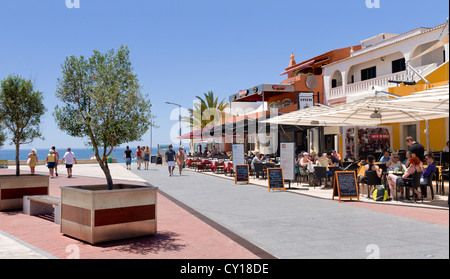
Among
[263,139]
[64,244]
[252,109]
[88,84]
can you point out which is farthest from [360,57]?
[64,244]

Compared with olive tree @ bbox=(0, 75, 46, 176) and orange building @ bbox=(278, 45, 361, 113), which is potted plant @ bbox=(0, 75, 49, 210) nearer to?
olive tree @ bbox=(0, 75, 46, 176)

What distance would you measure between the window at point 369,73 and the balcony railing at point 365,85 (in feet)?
6.64

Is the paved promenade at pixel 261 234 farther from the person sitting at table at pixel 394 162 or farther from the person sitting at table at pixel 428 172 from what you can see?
the person sitting at table at pixel 394 162

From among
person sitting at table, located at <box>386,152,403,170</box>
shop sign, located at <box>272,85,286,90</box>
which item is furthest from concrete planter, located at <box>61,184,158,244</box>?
shop sign, located at <box>272,85,286,90</box>

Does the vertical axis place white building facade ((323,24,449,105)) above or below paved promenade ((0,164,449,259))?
above

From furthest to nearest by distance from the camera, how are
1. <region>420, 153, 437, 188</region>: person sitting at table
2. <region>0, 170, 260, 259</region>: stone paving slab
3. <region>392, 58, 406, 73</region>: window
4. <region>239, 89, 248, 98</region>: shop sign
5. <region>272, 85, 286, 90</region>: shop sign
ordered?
<region>239, 89, 248, 98</region>: shop sign, <region>272, 85, 286, 90</region>: shop sign, <region>392, 58, 406, 73</region>: window, <region>420, 153, 437, 188</region>: person sitting at table, <region>0, 170, 260, 259</region>: stone paving slab

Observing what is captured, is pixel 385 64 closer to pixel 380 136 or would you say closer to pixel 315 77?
pixel 380 136

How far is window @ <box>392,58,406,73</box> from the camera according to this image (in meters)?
25.2

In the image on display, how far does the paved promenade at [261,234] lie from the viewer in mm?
5398

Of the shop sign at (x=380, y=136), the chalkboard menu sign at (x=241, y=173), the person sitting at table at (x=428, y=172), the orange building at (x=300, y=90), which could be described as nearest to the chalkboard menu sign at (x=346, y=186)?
the person sitting at table at (x=428, y=172)

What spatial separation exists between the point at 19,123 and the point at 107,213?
592cm

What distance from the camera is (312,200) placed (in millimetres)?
10836

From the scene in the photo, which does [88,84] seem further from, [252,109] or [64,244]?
[252,109]

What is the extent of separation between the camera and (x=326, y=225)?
23.7ft
